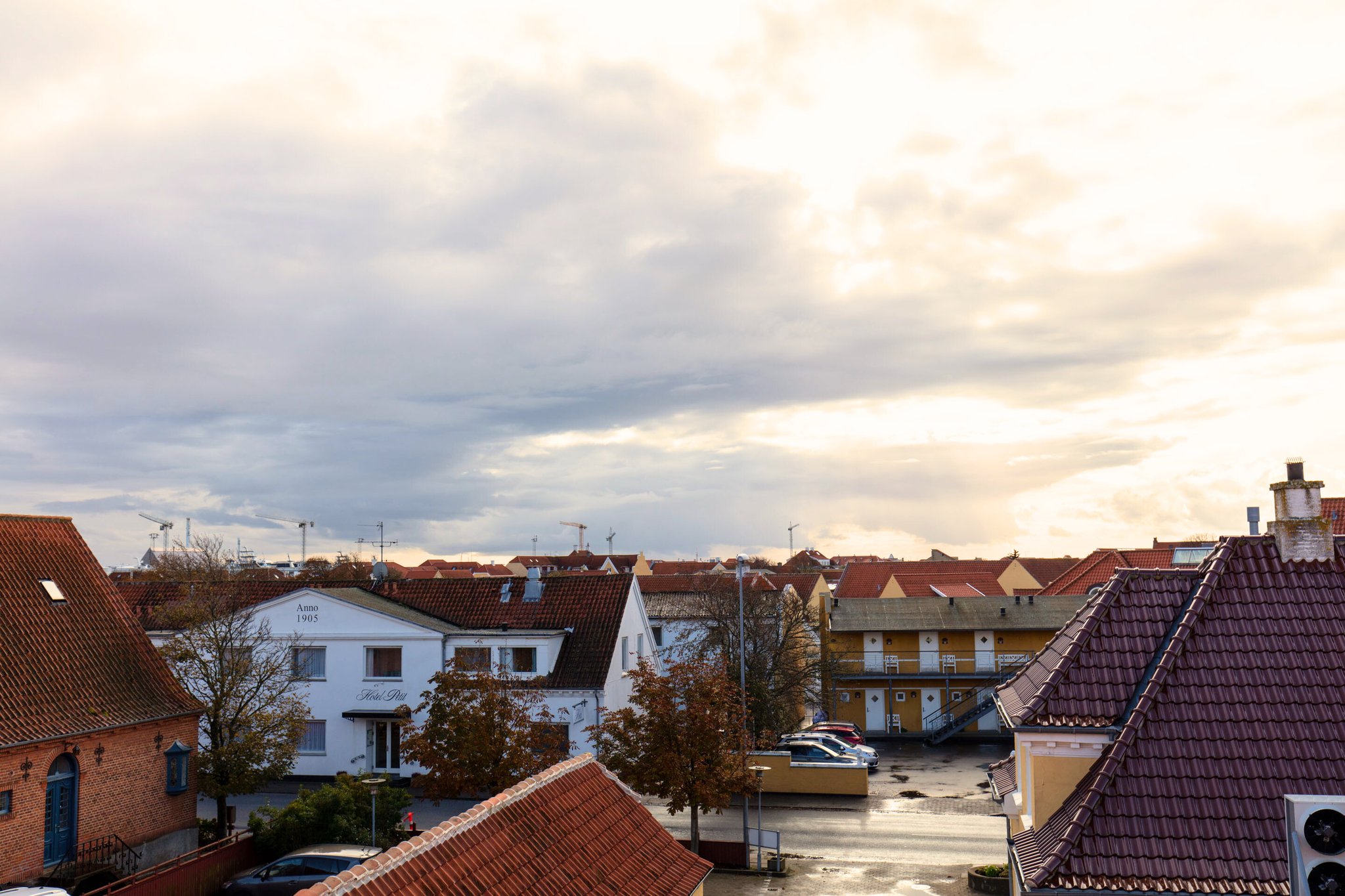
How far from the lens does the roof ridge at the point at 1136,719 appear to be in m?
13.6

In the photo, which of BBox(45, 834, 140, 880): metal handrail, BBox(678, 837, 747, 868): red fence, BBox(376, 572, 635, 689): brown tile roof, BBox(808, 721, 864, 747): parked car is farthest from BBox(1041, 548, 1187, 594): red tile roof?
BBox(45, 834, 140, 880): metal handrail

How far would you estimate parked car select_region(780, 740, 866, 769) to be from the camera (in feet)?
131

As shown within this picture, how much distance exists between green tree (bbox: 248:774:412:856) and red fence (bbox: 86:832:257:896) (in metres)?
0.59

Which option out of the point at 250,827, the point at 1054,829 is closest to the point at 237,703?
the point at 250,827

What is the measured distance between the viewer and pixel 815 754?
40438 millimetres

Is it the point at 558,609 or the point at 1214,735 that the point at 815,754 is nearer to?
the point at 558,609

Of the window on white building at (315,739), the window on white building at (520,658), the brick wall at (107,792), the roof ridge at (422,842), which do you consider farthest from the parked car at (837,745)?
the roof ridge at (422,842)

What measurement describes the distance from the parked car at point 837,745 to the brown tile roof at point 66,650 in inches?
960

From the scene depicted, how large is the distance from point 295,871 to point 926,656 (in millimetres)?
41266

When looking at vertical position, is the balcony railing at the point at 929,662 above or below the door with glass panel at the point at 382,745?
above

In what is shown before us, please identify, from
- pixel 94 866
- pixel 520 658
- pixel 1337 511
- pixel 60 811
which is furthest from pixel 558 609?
pixel 1337 511

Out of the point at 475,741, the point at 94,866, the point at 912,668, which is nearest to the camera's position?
the point at 94,866

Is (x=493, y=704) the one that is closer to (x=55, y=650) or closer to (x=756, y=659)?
(x=55, y=650)

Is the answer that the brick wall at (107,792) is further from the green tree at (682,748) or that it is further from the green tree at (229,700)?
the green tree at (682,748)
